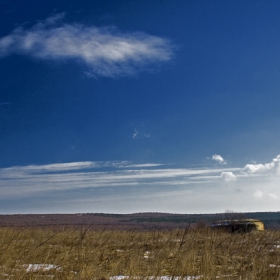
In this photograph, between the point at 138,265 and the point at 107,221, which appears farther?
the point at 107,221

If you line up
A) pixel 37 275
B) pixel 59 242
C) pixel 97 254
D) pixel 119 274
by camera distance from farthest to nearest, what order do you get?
pixel 59 242 → pixel 97 254 → pixel 119 274 → pixel 37 275

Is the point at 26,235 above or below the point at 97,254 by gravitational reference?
above

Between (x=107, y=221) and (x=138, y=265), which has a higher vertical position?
(x=107, y=221)

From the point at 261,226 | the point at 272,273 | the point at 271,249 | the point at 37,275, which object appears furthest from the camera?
the point at 261,226

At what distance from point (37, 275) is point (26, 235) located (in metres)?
6.56

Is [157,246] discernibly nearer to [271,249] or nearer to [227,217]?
[271,249]

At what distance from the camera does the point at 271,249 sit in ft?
30.7

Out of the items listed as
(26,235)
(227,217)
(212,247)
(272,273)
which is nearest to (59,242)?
(26,235)

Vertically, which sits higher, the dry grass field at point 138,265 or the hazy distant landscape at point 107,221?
the hazy distant landscape at point 107,221

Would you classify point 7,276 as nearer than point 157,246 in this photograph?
Yes

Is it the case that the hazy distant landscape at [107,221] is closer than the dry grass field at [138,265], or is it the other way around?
the dry grass field at [138,265]

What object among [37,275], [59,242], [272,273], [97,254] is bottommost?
[272,273]

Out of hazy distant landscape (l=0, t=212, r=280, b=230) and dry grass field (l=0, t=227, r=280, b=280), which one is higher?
hazy distant landscape (l=0, t=212, r=280, b=230)

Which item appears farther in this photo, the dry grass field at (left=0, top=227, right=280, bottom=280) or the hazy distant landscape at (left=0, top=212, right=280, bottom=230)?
the hazy distant landscape at (left=0, top=212, right=280, bottom=230)
